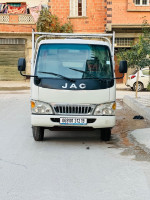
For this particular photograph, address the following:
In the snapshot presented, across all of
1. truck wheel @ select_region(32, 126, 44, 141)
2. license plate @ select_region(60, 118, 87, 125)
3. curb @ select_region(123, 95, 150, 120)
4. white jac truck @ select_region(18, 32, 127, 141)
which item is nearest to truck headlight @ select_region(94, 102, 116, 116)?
white jac truck @ select_region(18, 32, 127, 141)

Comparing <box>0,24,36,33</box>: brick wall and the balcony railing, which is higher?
the balcony railing

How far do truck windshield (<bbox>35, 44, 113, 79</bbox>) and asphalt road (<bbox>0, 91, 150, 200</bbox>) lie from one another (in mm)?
1475

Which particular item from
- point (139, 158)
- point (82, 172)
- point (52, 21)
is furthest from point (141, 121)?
point (52, 21)

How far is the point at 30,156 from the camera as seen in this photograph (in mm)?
8430

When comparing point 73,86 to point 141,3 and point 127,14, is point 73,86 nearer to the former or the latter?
point 127,14

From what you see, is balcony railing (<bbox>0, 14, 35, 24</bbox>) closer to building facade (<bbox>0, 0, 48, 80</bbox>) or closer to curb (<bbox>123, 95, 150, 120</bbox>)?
building facade (<bbox>0, 0, 48, 80</bbox>)

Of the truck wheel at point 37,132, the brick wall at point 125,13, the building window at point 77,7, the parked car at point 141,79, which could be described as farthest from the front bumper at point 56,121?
the building window at point 77,7

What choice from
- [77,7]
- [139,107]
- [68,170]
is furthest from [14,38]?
[68,170]

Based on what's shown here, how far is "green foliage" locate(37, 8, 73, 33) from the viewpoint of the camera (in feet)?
124

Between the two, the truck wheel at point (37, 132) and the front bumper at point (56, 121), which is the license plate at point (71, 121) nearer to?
the front bumper at point (56, 121)

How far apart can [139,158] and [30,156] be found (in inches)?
75.9

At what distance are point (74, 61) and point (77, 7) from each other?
29.0 meters

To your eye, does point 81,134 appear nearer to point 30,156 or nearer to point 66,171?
point 30,156

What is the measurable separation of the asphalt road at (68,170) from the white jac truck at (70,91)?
519 mm
